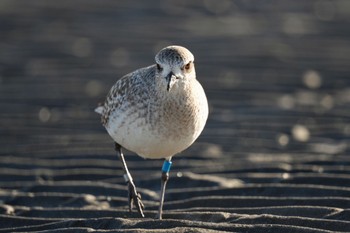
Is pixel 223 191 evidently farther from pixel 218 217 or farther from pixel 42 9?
pixel 42 9

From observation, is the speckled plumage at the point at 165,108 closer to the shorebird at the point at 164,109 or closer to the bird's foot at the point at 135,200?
the shorebird at the point at 164,109

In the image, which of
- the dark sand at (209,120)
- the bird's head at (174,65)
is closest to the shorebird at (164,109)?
the bird's head at (174,65)

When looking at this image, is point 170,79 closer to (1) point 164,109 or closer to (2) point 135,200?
(1) point 164,109

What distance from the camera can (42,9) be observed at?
70.8 ft

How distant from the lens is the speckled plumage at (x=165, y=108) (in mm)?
7402

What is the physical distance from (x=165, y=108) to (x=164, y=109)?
13mm

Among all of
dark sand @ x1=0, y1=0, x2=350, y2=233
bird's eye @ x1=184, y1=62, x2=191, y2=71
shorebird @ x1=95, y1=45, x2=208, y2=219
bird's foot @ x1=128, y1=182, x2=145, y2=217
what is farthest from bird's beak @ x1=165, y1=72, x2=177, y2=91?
bird's foot @ x1=128, y1=182, x2=145, y2=217

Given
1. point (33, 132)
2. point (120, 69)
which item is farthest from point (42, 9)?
point (33, 132)

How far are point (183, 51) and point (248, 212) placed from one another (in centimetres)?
150

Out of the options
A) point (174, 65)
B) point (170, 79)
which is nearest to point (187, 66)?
point (174, 65)

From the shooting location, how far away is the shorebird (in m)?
7.40

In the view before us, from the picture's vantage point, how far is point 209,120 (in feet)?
41.4

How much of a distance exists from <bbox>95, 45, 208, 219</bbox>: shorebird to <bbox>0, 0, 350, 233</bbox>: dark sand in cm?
63

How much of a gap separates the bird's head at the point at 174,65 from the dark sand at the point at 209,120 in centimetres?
115
